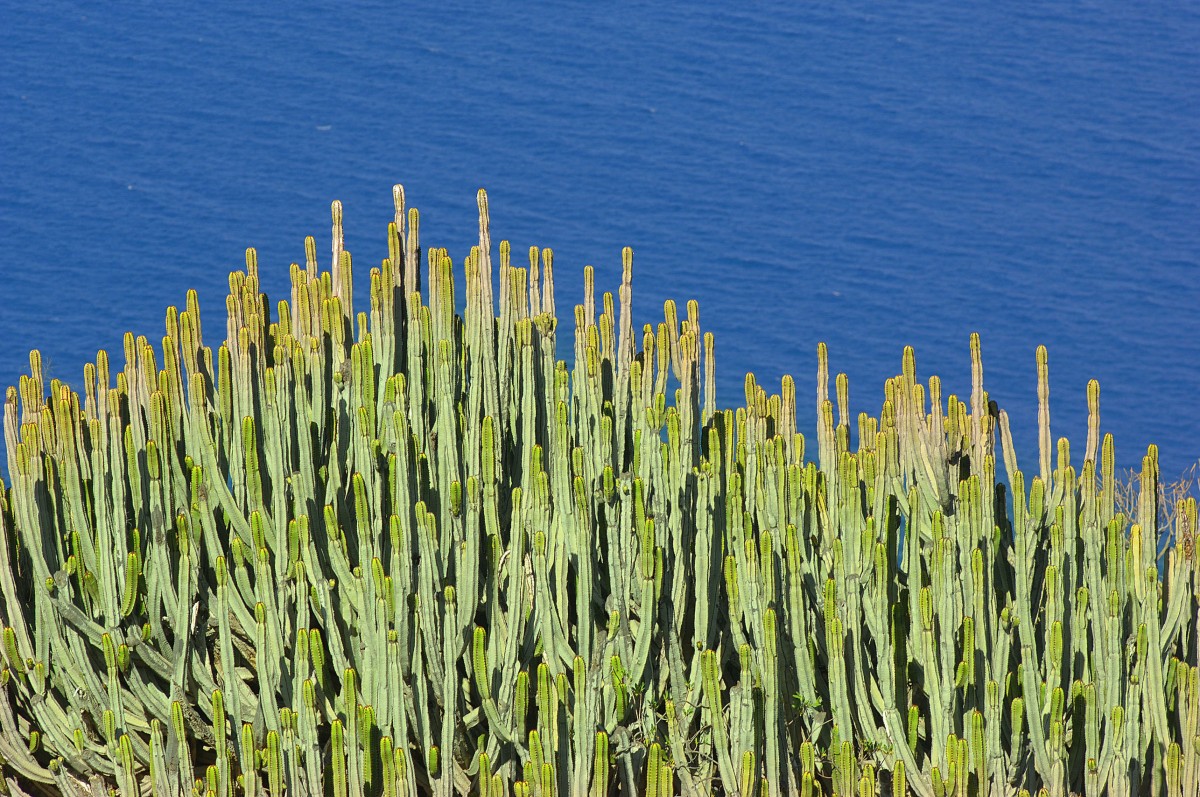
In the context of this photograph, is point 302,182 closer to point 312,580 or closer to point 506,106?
point 506,106

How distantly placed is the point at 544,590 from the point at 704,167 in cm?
565

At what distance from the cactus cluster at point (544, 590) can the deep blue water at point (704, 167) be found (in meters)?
3.82

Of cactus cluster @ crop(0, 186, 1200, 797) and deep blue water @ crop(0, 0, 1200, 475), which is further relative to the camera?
deep blue water @ crop(0, 0, 1200, 475)

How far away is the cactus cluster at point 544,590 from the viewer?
2225mm

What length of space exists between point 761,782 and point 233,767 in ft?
2.78

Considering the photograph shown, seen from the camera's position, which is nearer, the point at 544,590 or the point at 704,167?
the point at 544,590

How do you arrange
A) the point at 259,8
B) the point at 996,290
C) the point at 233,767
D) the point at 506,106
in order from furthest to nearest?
the point at 259,8 → the point at 506,106 → the point at 996,290 → the point at 233,767

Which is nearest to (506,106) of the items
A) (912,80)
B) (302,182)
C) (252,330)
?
(302,182)

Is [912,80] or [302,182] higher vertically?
[912,80]

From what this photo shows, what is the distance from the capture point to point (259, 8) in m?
8.66

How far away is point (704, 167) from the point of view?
772 centimetres

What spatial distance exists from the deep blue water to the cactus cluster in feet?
12.5

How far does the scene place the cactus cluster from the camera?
7.30ft

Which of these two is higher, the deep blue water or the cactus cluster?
the deep blue water
